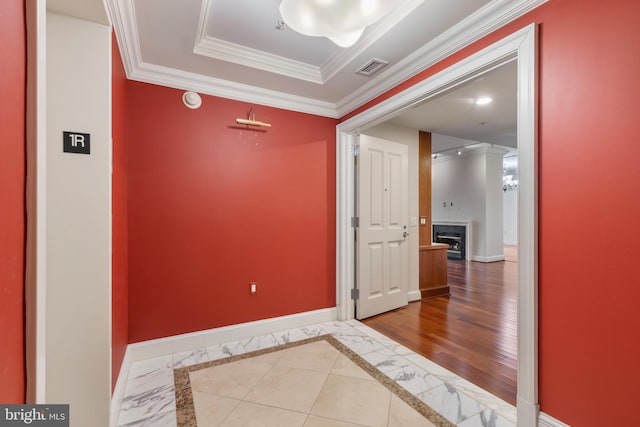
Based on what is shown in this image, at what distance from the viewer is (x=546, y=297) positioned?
1.54 meters

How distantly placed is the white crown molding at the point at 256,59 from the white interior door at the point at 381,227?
1.00 m

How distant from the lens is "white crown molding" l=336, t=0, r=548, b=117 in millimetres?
1650

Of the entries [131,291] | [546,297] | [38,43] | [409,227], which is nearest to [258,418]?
[131,291]

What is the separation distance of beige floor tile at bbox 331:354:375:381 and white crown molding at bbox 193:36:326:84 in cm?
252

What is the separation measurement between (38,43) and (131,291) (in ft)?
7.25

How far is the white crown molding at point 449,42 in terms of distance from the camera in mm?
1650

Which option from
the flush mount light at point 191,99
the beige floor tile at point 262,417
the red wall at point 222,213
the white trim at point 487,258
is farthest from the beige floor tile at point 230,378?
the white trim at point 487,258

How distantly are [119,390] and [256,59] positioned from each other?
8.68ft

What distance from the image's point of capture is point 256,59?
244cm

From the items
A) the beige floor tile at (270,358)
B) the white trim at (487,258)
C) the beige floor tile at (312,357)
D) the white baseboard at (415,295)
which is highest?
the white trim at (487,258)

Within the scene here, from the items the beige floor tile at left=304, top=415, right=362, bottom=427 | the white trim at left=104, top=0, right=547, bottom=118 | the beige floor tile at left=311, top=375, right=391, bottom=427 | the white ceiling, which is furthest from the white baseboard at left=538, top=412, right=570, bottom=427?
the white ceiling

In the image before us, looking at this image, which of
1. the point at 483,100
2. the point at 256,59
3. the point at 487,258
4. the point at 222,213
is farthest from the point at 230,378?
the point at 487,258

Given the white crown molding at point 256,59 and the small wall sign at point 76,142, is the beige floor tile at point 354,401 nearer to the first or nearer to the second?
the small wall sign at point 76,142

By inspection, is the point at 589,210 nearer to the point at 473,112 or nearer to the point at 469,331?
the point at 469,331
